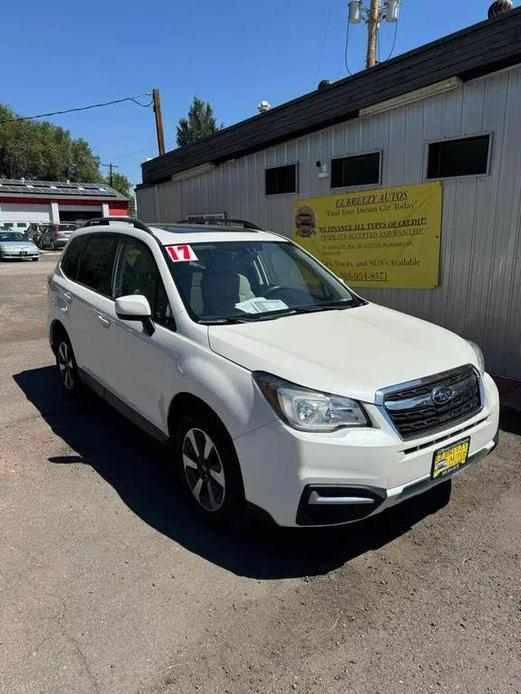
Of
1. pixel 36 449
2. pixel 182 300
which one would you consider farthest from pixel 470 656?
pixel 36 449

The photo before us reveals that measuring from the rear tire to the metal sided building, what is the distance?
13.8 feet

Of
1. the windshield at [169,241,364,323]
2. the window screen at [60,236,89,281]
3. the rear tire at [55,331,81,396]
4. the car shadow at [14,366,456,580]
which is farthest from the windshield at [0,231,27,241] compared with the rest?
the windshield at [169,241,364,323]

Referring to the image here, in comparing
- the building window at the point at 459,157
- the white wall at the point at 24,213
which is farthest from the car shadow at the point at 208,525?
the white wall at the point at 24,213

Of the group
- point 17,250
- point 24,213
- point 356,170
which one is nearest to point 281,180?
point 356,170

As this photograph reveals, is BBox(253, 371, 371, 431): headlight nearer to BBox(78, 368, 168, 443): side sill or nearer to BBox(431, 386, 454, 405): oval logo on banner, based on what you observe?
BBox(431, 386, 454, 405): oval logo on banner

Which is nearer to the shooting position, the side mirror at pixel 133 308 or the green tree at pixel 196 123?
the side mirror at pixel 133 308

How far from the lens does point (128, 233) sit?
4.00m

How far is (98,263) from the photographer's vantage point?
4.46m

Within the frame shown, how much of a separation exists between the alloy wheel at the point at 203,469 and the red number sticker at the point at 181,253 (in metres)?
1.23

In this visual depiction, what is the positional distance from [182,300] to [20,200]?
139 ft

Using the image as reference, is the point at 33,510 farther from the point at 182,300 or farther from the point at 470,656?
the point at 470,656

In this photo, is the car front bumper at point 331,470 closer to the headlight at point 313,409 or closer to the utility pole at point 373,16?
the headlight at point 313,409

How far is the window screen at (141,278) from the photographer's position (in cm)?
336

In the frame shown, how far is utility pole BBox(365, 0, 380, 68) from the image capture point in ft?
49.7
